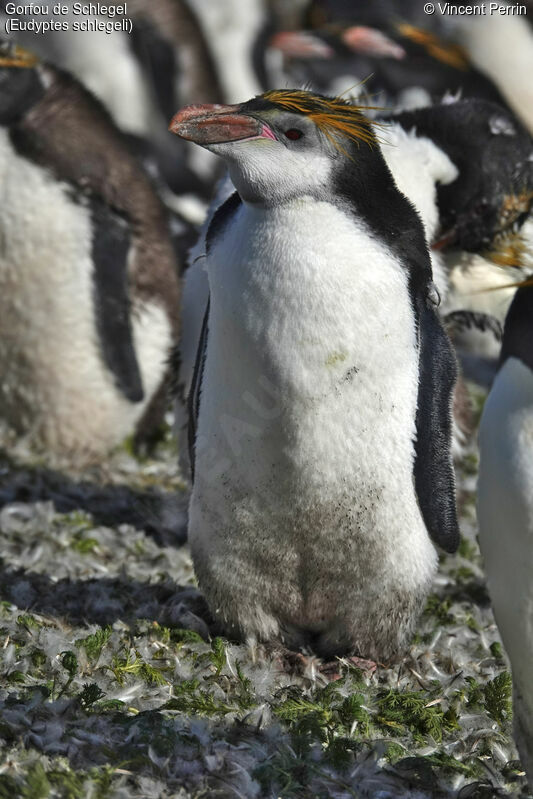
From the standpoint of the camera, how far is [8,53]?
4.83 metres

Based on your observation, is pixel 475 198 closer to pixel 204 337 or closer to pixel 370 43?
pixel 204 337

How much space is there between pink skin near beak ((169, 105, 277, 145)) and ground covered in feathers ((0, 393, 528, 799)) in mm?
1302

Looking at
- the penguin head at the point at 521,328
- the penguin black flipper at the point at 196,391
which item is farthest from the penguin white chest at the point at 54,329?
the penguin head at the point at 521,328

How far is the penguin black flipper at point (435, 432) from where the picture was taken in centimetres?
301

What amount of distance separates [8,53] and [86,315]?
1095 millimetres

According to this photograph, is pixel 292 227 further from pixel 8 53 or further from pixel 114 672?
pixel 8 53

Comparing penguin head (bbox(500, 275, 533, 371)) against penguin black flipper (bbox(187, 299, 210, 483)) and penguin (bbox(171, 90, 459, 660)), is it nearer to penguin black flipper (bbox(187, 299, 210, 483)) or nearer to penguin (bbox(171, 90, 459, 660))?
penguin (bbox(171, 90, 459, 660))

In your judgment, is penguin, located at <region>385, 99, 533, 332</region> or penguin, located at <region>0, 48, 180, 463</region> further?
penguin, located at <region>0, 48, 180, 463</region>

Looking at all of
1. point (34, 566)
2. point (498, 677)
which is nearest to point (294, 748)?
point (498, 677)

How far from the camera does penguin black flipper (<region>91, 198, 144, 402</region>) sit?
192 inches
